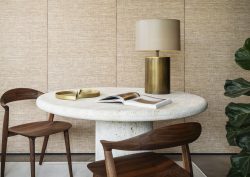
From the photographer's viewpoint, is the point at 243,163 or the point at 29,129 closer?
the point at 243,163

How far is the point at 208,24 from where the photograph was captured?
3291 mm

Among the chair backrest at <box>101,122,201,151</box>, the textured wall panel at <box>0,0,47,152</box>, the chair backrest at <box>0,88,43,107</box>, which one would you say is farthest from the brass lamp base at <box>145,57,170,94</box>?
the textured wall panel at <box>0,0,47,152</box>

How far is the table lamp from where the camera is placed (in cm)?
220

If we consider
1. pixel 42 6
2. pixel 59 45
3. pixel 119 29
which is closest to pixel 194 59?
pixel 119 29

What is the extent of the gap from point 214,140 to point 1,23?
274cm

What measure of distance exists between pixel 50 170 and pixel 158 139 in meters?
1.91

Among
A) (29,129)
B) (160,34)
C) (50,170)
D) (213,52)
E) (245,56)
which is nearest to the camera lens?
(245,56)

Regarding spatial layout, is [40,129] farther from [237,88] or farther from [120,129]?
[237,88]

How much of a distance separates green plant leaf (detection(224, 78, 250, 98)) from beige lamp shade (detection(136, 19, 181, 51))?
0.49 m

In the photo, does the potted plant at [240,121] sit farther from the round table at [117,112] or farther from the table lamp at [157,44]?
the table lamp at [157,44]

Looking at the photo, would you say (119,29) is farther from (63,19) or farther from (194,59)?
(194,59)

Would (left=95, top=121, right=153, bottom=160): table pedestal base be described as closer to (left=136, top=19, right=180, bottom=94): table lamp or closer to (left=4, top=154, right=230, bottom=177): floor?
(left=136, top=19, right=180, bottom=94): table lamp

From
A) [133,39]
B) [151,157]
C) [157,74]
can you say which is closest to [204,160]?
[157,74]

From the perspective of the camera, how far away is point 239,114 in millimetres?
1998
